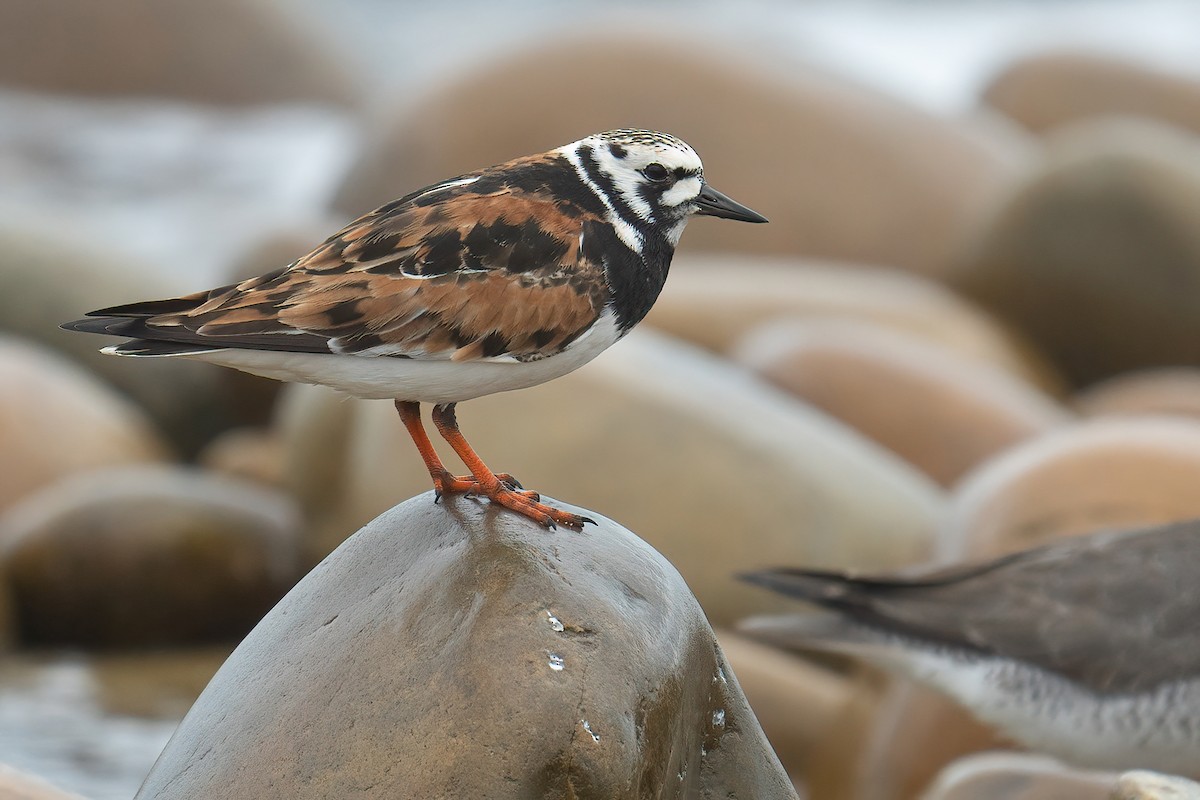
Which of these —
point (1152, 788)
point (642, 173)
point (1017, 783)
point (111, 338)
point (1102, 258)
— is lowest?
point (111, 338)

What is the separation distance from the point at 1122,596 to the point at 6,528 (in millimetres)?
6657

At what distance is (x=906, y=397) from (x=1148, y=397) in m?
2.02

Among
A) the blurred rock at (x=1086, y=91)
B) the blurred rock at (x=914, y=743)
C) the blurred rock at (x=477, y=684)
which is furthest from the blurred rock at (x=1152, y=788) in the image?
the blurred rock at (x=1086, y=91)

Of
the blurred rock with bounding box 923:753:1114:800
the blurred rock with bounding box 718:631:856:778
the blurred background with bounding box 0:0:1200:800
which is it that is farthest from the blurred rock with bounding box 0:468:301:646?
the blurred rock with bounding box 923:753:1114:800

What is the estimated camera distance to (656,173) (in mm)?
5098

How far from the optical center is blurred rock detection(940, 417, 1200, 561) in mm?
7879

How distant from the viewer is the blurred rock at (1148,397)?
1103 cm

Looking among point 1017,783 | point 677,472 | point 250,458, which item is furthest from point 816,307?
point 1017,783

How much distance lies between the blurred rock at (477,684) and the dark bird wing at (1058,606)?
179 centimetres

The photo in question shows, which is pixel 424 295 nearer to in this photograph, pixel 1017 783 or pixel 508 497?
pixel 508 497

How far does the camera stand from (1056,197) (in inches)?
520

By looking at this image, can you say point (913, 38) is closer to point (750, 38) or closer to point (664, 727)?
point (750, 38)

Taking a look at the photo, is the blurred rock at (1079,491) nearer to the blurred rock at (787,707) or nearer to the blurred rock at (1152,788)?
the blurred rock at (787,707)

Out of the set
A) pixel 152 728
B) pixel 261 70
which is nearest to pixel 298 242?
pixel 152 728
